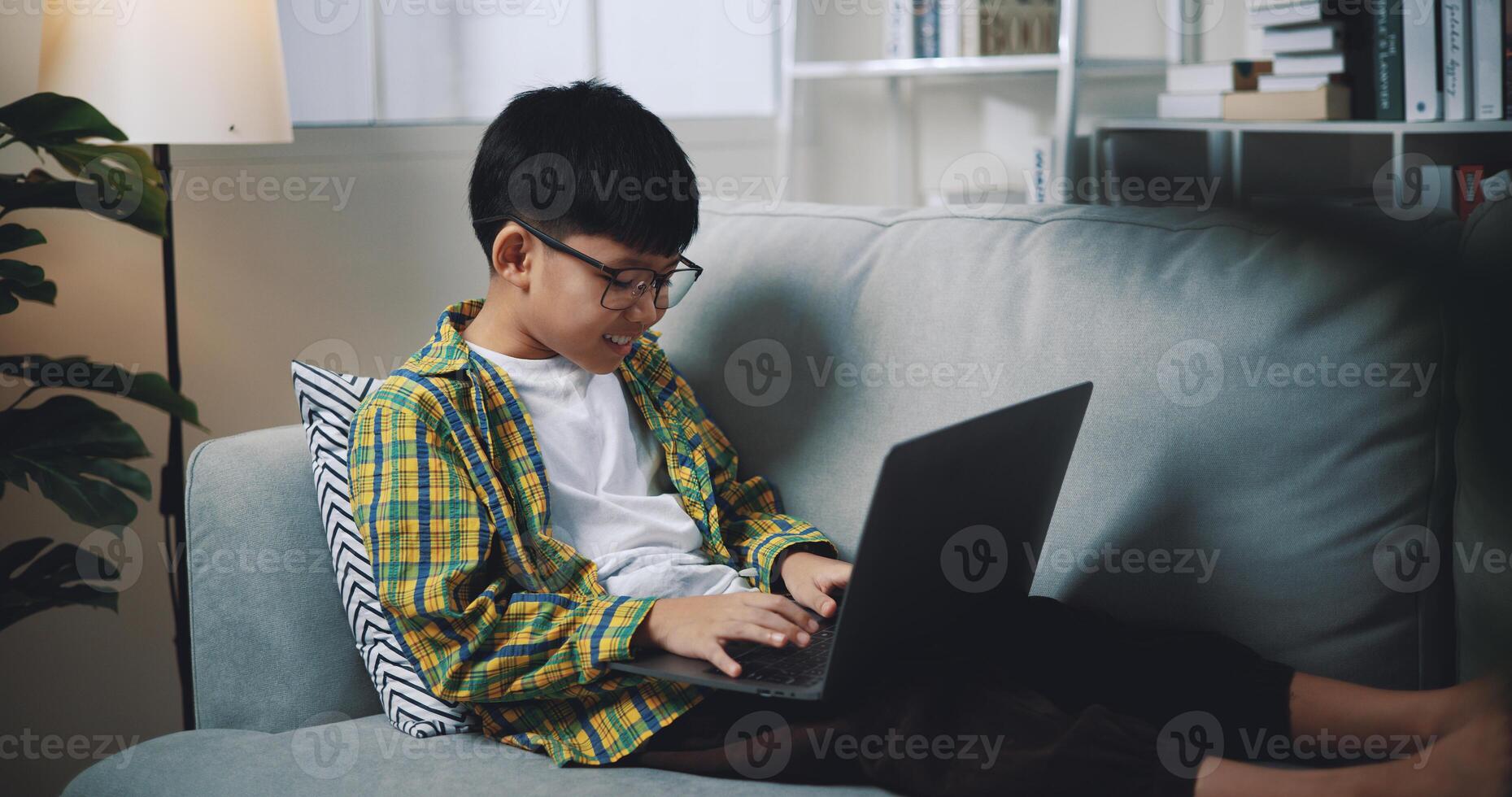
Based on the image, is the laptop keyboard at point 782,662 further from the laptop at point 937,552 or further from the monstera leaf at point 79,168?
the monstera leaf at point 79,168

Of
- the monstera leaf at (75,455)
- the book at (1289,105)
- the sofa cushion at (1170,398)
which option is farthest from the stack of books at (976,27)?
the monstera leaf at (75,455)

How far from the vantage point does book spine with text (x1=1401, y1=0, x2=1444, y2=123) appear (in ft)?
5.80

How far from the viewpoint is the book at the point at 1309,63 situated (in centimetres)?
190

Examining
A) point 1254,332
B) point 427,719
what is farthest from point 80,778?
point 1254,332

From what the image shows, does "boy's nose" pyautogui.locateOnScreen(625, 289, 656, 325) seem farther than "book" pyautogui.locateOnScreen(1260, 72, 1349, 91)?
No

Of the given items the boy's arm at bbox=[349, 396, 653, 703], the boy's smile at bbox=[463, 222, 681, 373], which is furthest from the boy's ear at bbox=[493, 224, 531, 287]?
the boy's arm at bbox=[349, 396, 653, 703]

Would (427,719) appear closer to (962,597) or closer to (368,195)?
(962,597)

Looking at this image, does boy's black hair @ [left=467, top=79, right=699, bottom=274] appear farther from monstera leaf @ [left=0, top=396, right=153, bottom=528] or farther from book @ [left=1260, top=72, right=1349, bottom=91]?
book @ [left=1260, top=72, right=1349, bottom=91]

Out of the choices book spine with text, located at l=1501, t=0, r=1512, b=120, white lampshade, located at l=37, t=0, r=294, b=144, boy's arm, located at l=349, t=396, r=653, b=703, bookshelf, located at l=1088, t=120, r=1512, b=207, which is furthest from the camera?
bookshelf, located at l=1088, t=120, r=1512, b=207

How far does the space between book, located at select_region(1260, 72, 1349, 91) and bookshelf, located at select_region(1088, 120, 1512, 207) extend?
6cm

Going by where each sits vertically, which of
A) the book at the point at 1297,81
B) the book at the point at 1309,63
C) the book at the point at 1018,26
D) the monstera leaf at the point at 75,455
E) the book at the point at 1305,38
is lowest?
the monstera leaf at the point at 75,455

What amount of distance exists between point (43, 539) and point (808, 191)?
74.3 inches

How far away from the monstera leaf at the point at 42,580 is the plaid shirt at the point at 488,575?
0.42m

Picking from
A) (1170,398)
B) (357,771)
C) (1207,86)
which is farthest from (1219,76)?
(357,771)
